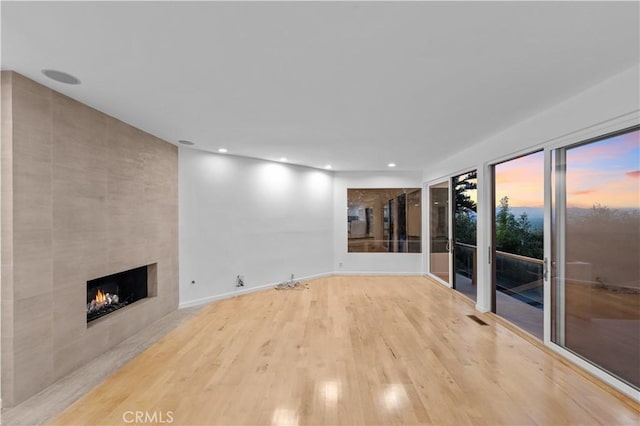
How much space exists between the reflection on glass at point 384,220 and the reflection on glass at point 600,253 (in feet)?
12.9

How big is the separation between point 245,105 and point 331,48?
126cm

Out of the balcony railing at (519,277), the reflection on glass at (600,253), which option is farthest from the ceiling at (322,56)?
the balcony railing at (519,277)

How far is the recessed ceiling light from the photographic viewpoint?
6.87 ft

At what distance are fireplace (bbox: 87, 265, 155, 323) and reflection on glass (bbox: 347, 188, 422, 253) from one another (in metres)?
4.52

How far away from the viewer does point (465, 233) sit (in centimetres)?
494

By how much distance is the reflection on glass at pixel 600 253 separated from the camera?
7.13ft

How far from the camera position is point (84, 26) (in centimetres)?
155

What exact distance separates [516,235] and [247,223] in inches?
174

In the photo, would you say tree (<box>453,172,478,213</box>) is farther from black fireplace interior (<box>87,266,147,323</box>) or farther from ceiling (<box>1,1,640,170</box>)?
black fireplace interior (<box>87,266,147,323</box>)

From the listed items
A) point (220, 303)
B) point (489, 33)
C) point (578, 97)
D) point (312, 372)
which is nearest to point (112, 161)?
point (220, 303)

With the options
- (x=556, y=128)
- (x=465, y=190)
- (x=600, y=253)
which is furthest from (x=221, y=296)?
(x=556, y=128)

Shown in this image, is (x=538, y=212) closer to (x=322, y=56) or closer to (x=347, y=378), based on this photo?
(x=347, y=378)

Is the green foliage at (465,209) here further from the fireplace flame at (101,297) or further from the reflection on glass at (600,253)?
the fireplace flame at (101,297)

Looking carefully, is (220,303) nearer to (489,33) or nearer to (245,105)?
(245,105)
